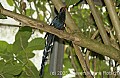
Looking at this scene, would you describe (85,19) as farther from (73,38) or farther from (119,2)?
(73,38)

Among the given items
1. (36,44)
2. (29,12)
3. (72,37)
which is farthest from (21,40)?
(29,12)

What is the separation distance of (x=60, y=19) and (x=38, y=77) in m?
0.15

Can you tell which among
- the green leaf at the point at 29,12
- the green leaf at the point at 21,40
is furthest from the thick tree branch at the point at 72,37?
the green leaf at the point at 29,12

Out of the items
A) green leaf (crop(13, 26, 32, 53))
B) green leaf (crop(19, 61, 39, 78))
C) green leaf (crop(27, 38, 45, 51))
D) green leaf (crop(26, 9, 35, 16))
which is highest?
green leaf (crop(26, 9, 35, 16))

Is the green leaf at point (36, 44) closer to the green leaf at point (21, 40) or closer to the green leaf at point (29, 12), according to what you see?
the green leaf at point (21, 40)

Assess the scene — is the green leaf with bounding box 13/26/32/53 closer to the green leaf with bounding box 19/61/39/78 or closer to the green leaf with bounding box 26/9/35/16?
the green leaf with bounding box 19/61/39/78

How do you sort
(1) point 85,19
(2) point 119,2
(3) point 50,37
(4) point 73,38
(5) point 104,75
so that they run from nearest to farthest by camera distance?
(4) point 73,38 → (3) point 50,37 → (2) point 119,2 → (5) point 104,75 → (1) point 85,19

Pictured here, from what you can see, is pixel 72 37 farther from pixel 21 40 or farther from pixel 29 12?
pixel 29 12

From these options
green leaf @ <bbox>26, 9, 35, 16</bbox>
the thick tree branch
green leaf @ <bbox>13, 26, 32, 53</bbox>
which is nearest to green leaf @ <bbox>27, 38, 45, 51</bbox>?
green leaf @ <bbox>13, 26, 32, 53</bbox>

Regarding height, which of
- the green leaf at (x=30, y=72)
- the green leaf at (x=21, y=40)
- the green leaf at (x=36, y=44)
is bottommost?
the green leaf at (x=30, y=72)

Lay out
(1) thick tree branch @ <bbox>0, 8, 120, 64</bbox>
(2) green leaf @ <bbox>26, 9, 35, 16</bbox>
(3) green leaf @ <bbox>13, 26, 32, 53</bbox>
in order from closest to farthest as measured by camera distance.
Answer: (1) thick tree branch @ <bbox>0, 8, 120, 64</bbox>, (3) green leaf @ <bbox>13, 26, 32, 53</bbox>, (2) green leaf @ <bbox>26, 9, 35, 16</bbox>

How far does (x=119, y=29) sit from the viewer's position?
0.50 m

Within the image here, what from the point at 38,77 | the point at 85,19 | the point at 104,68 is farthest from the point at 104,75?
the point at 38,77

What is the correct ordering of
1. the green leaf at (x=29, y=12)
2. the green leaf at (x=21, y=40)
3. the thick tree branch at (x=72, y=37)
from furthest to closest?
the green leaf at (x=29, y=12)
the green leaf at (x=21, y=40)
the thick tree branch at (x=72, y=37)
